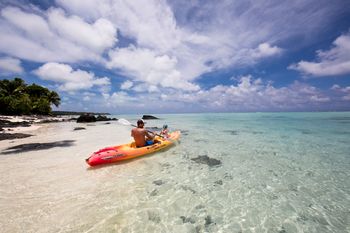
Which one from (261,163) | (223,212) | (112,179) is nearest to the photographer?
(223,212)

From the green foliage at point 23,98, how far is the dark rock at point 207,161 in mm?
46029

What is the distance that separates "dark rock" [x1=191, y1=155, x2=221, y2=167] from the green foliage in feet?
151

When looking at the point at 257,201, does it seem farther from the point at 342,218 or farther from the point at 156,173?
the point at 156,173

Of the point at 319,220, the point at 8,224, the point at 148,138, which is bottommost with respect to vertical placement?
the point at 319,220

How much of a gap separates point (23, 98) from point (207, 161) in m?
50.6

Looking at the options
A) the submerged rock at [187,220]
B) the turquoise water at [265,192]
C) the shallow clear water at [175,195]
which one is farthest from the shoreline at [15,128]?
the submerged rock at [187,220]

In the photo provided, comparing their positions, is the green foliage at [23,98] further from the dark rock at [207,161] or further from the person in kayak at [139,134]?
the dark rock at [207,161]

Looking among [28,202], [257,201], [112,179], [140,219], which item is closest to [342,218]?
[257,201]

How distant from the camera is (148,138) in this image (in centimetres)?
1146

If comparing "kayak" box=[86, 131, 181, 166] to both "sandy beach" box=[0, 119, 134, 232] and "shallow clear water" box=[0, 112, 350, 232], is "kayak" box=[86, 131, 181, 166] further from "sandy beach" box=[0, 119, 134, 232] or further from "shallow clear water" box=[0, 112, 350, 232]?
"sandy beach" box=[0, 119, 134, 232]

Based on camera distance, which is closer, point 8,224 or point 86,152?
point 8,224

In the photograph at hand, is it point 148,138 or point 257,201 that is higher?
point 148,138

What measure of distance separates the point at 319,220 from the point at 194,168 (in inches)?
191

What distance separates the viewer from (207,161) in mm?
9797
